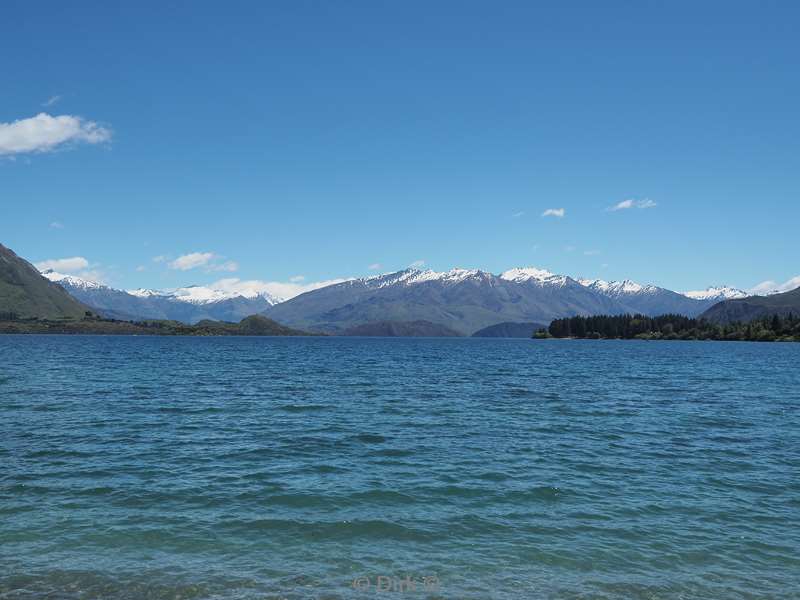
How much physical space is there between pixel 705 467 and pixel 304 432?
2334 centimetres

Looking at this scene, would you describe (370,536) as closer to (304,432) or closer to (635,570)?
(635,570)

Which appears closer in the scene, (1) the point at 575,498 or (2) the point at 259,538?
(2) the point at 259,538

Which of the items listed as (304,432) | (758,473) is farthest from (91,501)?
(758,473)

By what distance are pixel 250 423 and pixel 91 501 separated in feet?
62.5

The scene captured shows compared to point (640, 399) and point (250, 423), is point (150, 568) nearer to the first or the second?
point (250, 423)

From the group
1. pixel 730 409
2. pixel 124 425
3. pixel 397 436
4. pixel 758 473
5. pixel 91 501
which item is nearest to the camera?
pixel 91 501

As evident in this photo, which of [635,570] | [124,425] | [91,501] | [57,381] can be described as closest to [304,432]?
[124,425]

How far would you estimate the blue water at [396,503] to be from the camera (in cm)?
1672

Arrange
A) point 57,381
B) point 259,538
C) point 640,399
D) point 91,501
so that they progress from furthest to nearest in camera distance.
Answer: point 57,381, point 640,399, point 91,501, point 259,538

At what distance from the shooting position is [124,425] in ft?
133

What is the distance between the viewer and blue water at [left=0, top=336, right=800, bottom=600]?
1672 centimetres

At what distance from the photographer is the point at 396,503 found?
922 inches

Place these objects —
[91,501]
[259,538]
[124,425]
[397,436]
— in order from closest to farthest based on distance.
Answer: [259,538], [91,501], [397,436], [124,425]

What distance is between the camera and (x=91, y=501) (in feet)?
76.8
